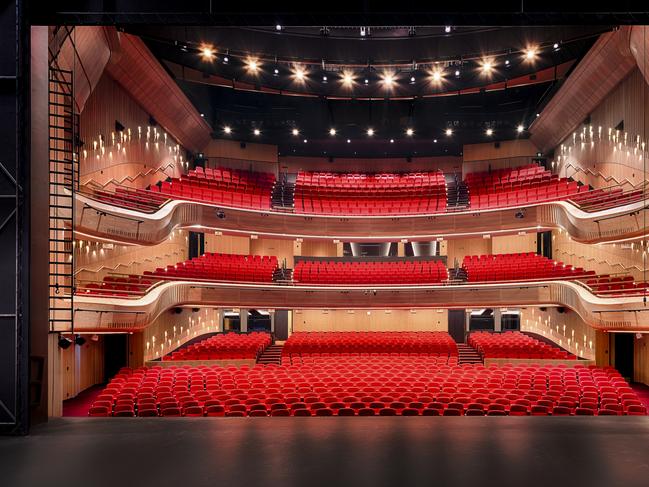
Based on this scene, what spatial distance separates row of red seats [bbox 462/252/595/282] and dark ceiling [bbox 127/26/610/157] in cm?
539

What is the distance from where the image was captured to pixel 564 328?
15750 mm

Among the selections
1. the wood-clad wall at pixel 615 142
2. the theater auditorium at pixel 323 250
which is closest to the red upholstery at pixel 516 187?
the theater auditorium at pixel 323 250

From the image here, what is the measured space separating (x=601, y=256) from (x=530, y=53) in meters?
6.55

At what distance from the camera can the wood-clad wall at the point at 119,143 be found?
11953 mm

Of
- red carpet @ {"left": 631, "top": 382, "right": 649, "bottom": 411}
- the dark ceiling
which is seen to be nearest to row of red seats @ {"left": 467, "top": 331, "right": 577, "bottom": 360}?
red carpet @ {"left": 631, "top": 382, "right": 649, "bottom": 411}

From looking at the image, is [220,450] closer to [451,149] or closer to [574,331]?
[574,331]

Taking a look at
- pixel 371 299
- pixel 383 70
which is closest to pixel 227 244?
pixel 371 299

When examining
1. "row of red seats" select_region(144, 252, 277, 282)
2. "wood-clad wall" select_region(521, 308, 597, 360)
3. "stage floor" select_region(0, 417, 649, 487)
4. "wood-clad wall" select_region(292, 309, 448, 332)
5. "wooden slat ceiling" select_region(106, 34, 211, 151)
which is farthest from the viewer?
"wood-clad wall" select_region(292, 309, 448, 332)

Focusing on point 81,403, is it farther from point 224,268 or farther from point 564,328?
point 564,328

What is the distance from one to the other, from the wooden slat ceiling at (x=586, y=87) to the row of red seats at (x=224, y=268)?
11315 mm

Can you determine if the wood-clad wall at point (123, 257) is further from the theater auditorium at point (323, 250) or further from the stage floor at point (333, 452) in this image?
the stage floor at point (333, 452)

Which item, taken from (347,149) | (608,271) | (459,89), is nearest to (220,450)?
(608,271)

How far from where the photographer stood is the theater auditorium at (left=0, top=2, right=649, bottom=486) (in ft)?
11.6

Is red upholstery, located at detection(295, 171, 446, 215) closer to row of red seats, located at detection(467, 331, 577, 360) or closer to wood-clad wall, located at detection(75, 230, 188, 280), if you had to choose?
wood-clad wall, located at detection(75, 230, 188, 280)
